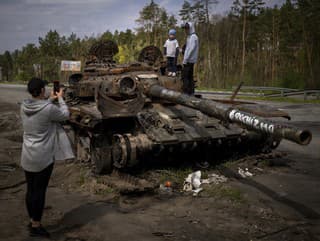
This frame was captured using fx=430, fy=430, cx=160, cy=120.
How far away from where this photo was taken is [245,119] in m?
5.38

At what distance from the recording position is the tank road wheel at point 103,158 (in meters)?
8.44

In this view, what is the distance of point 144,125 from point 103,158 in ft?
3.52

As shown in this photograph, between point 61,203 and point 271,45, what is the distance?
4509 cm

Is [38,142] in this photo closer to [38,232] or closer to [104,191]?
[38,232]

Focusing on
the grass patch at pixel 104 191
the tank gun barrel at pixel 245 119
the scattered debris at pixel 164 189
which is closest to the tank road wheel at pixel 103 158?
the grass patch at pixel 104 191

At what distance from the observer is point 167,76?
10109 millimetres

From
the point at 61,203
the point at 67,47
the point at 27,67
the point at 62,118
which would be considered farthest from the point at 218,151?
the point at 27,67

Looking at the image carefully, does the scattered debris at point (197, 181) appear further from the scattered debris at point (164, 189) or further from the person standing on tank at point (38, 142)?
the person standing on tank at point (38, 142)

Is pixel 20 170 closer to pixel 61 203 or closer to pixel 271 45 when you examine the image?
pixel 61 203

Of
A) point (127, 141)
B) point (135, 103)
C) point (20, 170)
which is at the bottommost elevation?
point (20, 170)

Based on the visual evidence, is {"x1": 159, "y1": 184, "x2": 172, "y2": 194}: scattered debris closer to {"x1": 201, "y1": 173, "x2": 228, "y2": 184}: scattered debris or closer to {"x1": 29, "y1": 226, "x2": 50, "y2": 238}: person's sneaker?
{"x1": 201, "y1": 173, "x2": 228, "y2": 184}: scattered debris

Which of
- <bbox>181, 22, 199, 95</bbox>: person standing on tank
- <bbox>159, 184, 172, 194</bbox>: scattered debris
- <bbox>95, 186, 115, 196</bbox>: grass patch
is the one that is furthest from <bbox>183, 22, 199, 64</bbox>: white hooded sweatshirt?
<bbox>95, 186, 115, 196</bbox>: grass patch

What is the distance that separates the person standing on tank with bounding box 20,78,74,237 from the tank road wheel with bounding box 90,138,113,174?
2904mm

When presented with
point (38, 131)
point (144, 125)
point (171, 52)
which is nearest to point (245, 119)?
point (38, 131)
